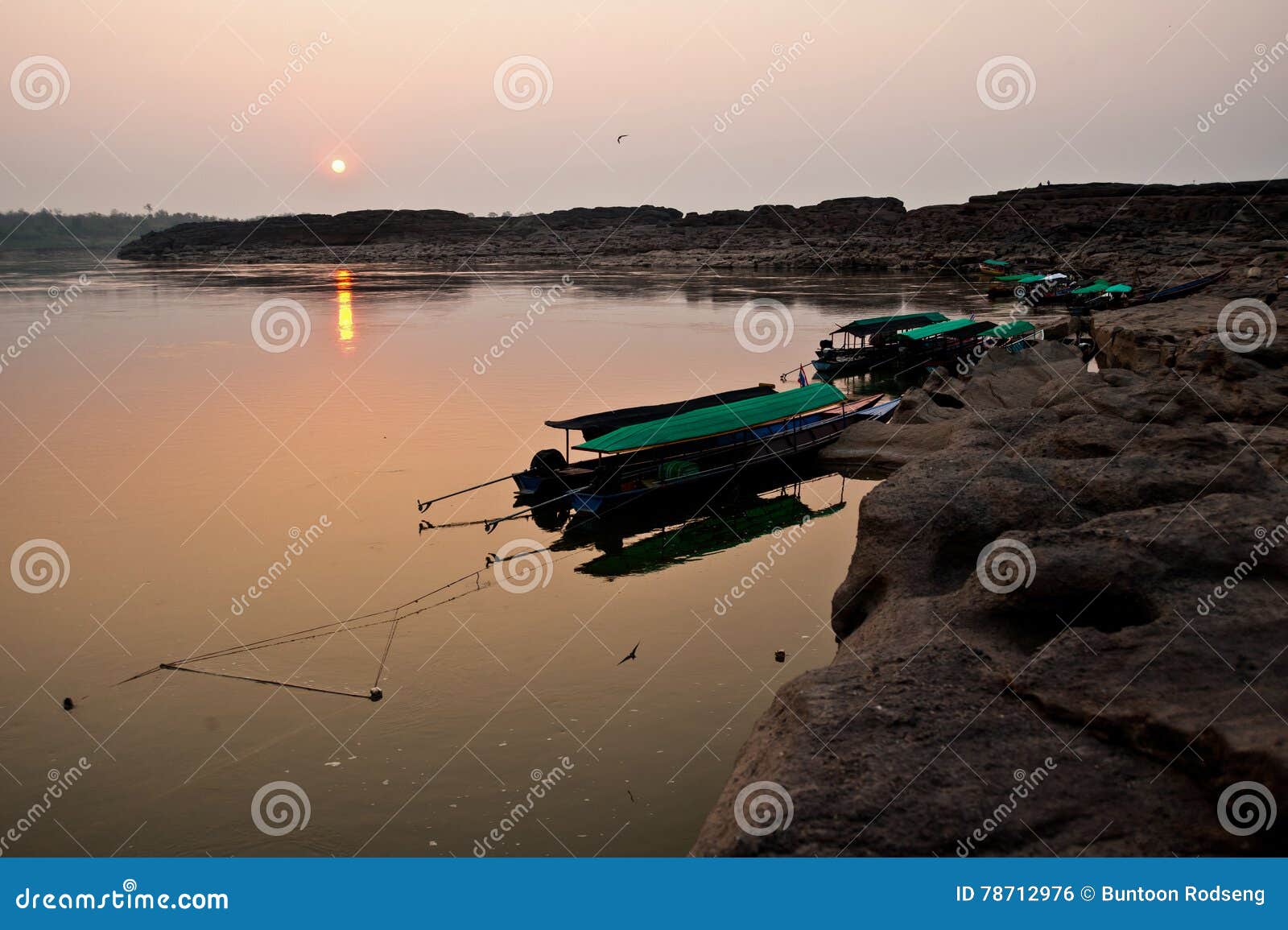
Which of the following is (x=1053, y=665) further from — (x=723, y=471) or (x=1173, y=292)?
(x=1173, y=292)

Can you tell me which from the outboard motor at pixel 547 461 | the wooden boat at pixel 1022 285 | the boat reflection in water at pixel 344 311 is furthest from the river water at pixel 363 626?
the wooden boat at pixel 1022 285

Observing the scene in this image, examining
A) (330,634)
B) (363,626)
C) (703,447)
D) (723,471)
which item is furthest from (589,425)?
(330,634)

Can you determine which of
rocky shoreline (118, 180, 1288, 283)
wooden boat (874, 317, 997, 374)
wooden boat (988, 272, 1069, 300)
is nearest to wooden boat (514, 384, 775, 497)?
wooden boat (874, 317, 997, 374)

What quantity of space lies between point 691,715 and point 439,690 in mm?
3094

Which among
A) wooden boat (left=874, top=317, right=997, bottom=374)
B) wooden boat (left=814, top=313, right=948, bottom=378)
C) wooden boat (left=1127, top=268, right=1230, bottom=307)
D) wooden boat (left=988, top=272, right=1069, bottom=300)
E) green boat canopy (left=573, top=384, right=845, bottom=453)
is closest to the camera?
green boat canopy (left=573, top=384, right=845, bottom=453)

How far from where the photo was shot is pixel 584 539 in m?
17.8

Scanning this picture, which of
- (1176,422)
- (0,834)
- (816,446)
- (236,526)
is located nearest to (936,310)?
(816,446)

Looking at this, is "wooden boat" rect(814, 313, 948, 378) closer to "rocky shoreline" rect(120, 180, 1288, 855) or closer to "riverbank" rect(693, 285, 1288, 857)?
"rocky shoreline" rect(120, 180, 1288, 855)

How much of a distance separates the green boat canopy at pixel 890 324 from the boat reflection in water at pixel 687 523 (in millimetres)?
14876

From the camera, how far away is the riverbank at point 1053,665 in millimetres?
6457

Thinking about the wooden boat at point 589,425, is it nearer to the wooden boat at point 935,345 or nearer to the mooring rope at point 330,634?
the mooring rope at point 330,634

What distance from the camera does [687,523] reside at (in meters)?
18.8

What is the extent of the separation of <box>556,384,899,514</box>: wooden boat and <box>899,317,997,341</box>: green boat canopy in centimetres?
1215

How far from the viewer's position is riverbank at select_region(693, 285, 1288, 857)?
6457mm
